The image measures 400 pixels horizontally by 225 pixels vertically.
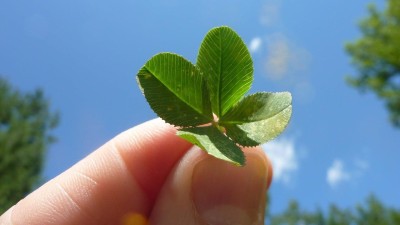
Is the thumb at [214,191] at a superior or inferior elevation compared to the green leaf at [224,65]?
inferior

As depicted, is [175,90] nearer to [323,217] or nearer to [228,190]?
[228,190]

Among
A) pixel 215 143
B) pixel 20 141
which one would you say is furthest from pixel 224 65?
pixel 20 141

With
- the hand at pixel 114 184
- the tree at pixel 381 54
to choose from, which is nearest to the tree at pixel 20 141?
the tree at pixel 381 54

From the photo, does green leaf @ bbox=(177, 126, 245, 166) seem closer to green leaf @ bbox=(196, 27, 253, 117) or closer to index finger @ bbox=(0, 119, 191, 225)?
green leaf @ bbox=(196, 27, 253, 117)

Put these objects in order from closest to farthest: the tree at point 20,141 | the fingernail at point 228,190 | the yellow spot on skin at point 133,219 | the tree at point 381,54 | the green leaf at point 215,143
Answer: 1. the green leaf at point 215,143
2. the fingernail at point 228,190
3. the yellow spot on skin at point 133,219
4. the tree at point 381,54
5. the tree at point 20,141

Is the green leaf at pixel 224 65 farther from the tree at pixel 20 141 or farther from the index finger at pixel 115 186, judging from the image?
the tree at pixel 20 141

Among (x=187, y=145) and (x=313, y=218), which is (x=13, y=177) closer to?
(x=187, y=145)
